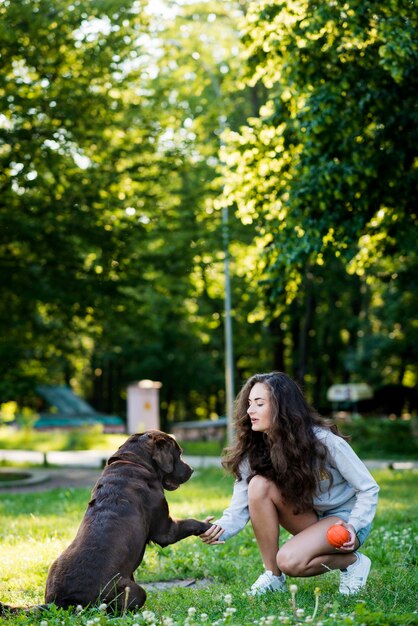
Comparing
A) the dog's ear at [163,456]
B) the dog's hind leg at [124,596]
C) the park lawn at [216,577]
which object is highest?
the dog's ear at [163,456]

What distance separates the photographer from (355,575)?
17.6 ft

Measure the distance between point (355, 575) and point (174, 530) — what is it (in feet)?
3.77

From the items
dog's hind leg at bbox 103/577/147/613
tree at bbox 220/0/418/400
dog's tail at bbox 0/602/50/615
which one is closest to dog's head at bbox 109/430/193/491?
dog's hind leg at bbox 103/577/147/613

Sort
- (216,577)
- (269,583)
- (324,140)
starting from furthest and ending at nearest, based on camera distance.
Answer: (324,140) → (216,577) → (269,583)

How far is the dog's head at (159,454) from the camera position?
5309mm

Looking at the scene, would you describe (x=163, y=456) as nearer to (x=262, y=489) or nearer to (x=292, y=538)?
(x=262, y=489)

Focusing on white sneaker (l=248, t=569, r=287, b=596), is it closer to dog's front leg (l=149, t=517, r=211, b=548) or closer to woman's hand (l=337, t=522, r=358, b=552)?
dog's front leg (l=149, t=517, r=211, b=548)

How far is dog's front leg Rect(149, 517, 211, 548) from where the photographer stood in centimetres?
521

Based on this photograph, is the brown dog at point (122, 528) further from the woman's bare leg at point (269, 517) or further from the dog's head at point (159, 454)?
the woman's bare leg at point (269, 517)

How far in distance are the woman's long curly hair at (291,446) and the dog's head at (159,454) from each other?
20.4 inches

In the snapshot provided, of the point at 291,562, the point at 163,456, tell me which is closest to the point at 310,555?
the point at 291,562

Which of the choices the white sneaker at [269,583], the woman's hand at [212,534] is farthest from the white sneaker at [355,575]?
the woman's hand at [212,534]

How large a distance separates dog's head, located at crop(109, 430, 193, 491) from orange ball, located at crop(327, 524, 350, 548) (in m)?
0.99

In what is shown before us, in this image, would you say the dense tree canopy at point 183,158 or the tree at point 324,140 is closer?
the tree at point 324,140
